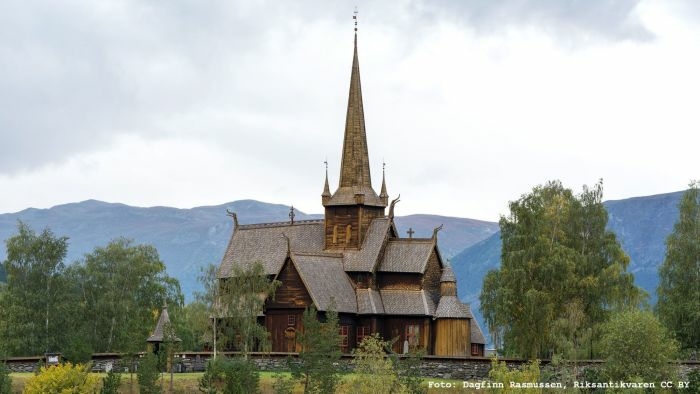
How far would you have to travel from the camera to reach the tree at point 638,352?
180ft

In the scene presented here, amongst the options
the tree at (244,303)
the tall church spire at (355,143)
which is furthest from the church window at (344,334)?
the tall church spire at (355,143)

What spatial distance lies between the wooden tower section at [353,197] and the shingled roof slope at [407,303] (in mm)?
4074

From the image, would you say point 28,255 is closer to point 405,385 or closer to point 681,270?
point 405,385

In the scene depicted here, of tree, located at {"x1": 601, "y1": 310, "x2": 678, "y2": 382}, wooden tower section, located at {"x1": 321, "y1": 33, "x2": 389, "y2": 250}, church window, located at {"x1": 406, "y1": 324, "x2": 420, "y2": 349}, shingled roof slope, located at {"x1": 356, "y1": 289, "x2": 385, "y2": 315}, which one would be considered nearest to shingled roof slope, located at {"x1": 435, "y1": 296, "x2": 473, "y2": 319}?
church window, located at {"x1": 406, "y1": 324, "x2": 420, "y2": 349}

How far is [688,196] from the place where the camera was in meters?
71.2

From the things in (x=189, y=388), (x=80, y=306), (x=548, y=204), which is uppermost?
(x=548, y=204)

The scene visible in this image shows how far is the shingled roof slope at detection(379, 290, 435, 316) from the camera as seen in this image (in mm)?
69500

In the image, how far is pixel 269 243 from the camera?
251 feet

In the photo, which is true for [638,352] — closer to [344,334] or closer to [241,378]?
[241,378]

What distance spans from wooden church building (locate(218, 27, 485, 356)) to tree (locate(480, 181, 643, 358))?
9.62 feet

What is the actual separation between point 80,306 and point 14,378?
75.6 feet

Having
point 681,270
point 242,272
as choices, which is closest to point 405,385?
point 242,272

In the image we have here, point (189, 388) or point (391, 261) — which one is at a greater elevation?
point (391, 261)

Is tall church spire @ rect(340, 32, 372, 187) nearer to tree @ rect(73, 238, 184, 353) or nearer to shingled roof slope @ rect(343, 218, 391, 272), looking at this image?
shingled roof slope @ rect(343, 218, 391, 272)
